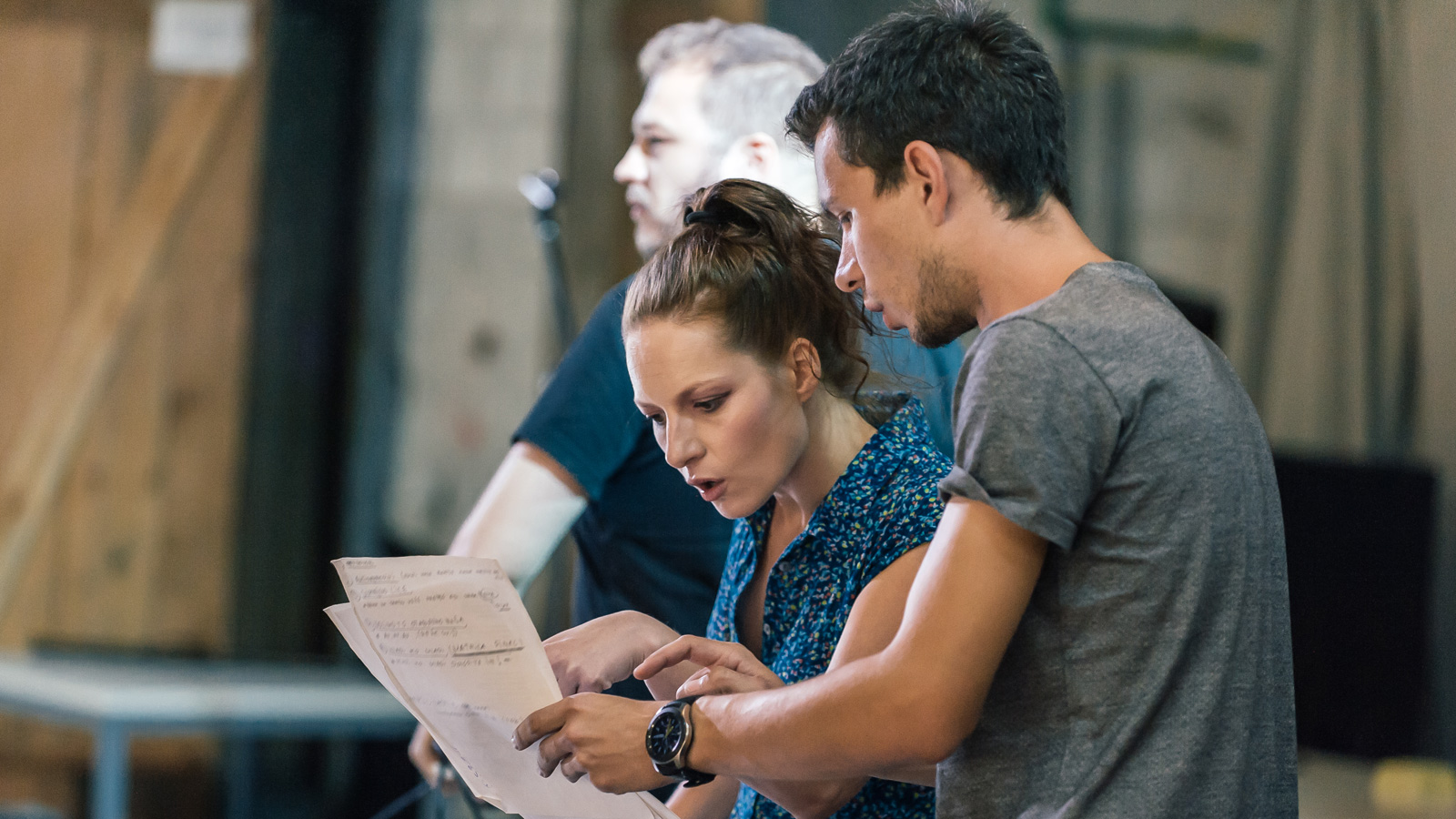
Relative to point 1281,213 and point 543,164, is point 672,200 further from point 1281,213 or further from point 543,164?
point 543,164

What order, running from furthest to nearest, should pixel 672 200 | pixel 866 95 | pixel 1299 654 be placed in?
1. pixel 1299 654
2. pixel 672 200
3. pixel 866 95

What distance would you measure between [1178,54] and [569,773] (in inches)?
88.2

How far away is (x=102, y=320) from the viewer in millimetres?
3697

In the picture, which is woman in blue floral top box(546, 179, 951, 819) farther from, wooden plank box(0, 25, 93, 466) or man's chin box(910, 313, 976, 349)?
wooden plank box(0, 25, 93, 466)

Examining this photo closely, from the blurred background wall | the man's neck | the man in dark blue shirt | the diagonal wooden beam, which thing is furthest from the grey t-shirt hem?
the diagonal wooden beam

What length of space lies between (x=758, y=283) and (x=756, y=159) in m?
0.56

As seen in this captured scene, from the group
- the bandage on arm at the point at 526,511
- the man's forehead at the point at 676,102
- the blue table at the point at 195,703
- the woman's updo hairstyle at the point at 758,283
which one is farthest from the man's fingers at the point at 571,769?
the blue table at the point at 195,703

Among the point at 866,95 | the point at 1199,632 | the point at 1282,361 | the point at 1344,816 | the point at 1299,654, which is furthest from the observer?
the point at 1282,361

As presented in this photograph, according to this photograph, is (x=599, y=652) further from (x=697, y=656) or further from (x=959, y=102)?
(x=959, y=102)

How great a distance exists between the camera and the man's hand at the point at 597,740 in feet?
3.45

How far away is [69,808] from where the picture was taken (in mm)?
3637

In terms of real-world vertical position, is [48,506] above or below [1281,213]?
below

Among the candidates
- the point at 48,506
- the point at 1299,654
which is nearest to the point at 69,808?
the point at 48,506

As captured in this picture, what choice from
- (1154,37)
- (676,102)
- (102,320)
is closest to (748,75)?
(676,102)
